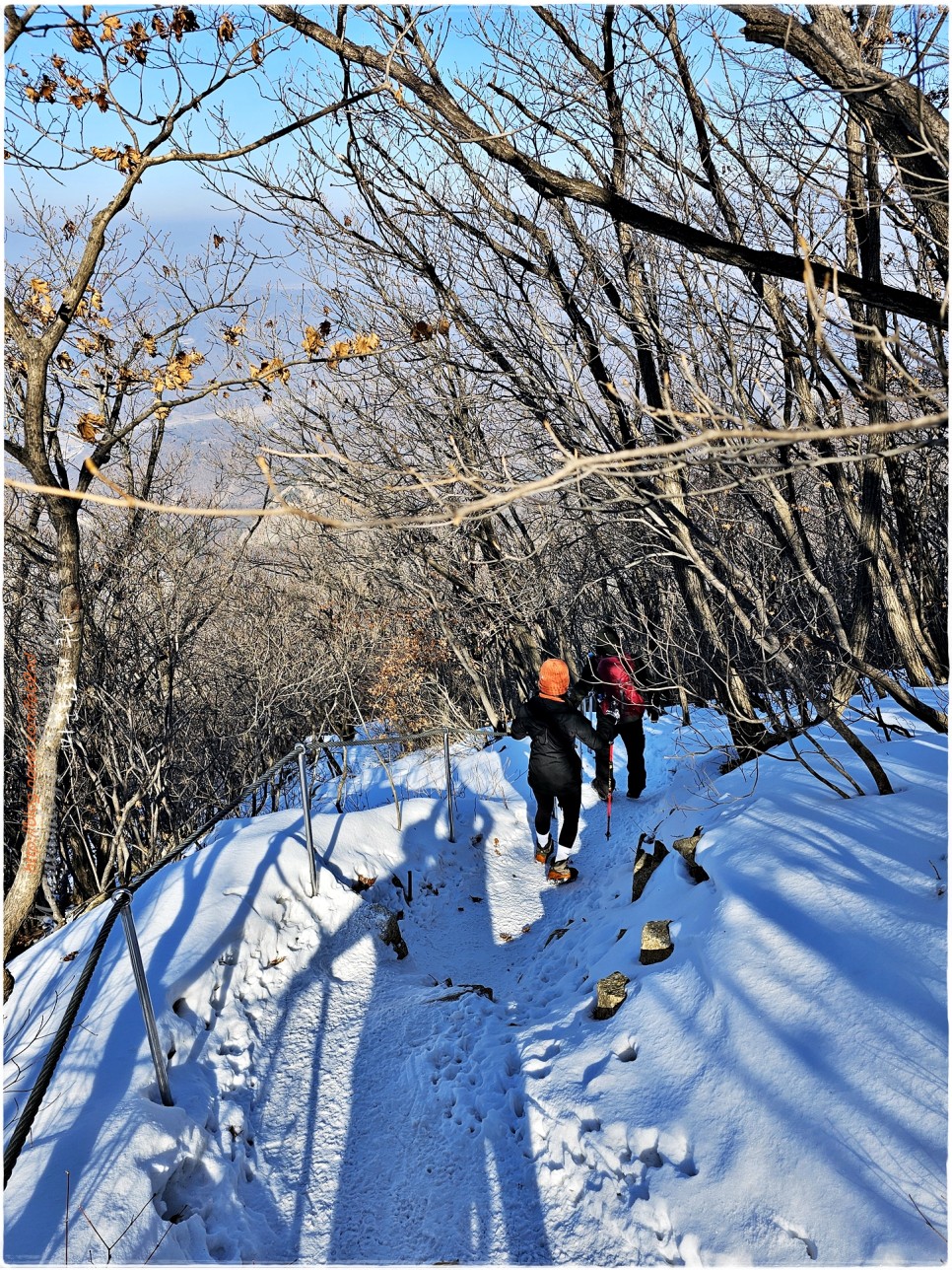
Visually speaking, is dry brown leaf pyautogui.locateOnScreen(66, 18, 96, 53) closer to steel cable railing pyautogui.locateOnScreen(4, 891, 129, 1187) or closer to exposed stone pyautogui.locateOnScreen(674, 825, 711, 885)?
steel cable railing pyautogui.locateOnScreen(4, 891, 129, 1187)

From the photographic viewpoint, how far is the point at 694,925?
4293 millimetres

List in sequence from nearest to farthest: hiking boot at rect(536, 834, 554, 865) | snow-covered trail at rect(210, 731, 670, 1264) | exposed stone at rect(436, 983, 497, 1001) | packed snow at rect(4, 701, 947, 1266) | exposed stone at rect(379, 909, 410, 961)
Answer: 1. packed snow at rect(4, 701, 947, 1266)
2. snow-covered trail at rect(210, 731, 670, 1264)
3. exposed stone at rect(436, 983, 497, 1001)
4. exposed stone at rect(379, 909, 410, 961)
5. hiking boot at rect(536, 834, 554, 865)

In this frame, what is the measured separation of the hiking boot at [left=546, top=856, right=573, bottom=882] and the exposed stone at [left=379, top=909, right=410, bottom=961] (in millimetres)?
1574

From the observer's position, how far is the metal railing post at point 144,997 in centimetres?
343

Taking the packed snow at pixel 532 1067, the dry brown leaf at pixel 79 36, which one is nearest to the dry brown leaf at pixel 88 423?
the dry brown leaf at pixel 79 36

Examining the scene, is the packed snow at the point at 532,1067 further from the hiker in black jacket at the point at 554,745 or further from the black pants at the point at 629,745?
the black pants at the point at 629,745

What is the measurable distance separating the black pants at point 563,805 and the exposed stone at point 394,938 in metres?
1.72

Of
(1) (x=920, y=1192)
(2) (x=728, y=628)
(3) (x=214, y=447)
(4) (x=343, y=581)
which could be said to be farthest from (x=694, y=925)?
(4) (x=343, y=581)

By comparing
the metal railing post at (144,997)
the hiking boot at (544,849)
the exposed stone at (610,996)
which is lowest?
the hiking boot at (544,849)

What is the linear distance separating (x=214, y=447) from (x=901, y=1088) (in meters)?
14.9

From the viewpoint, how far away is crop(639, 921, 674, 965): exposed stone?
4316 millimetres

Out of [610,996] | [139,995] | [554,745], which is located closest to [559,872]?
[554,745]

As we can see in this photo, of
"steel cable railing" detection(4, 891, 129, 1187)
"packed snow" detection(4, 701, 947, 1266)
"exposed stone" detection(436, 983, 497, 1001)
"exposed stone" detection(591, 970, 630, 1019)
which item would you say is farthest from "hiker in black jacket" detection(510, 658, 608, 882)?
"steel cable railing" detection(4, 891, 129, 1187)

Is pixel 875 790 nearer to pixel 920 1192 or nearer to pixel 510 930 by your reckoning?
pixel 920 1192
